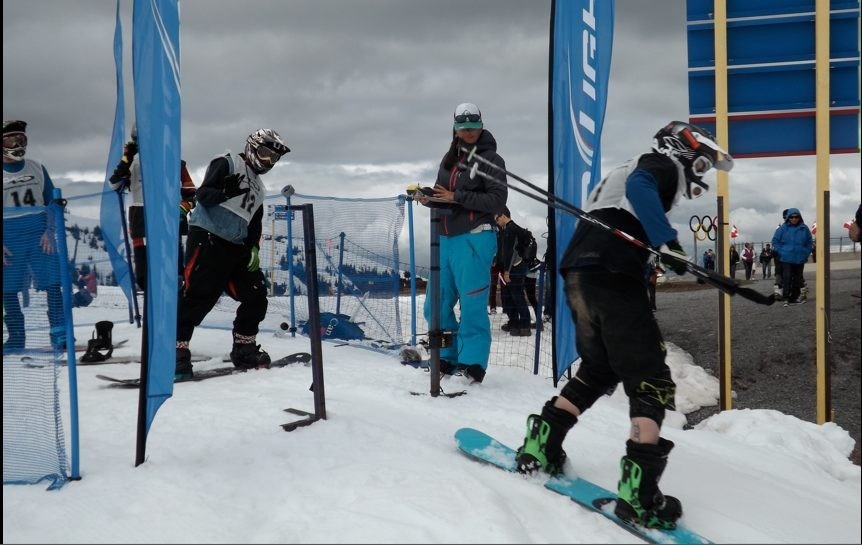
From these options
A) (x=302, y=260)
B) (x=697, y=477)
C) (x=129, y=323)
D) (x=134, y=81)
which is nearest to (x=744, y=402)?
(x=697, y=477)

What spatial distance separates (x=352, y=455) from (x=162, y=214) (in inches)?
62.4

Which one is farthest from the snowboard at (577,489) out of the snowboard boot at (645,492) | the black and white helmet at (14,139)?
the black and white helmet at (14,139)

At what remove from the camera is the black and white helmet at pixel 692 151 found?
3.53 meters

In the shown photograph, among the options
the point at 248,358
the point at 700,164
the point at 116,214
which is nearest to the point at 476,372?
the point at 248,358

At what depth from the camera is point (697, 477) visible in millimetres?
4047

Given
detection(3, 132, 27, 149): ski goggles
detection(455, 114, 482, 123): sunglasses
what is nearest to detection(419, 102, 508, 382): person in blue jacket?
detection(455, 114, 482, 123): sunglasses

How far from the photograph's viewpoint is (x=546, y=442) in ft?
12.2

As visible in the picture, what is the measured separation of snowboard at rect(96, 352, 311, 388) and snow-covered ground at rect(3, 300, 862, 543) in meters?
0.15

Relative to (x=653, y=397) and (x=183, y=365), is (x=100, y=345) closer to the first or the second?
(x=183, y=365)

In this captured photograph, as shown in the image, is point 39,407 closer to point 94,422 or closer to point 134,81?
point 94,422

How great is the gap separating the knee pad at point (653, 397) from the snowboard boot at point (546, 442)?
1.61 feet

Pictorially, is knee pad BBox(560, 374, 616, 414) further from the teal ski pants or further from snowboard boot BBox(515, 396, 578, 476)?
the teal ski pants

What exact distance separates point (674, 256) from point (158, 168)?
98.6 inches

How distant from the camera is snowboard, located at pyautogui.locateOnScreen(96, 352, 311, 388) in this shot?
572 cm
